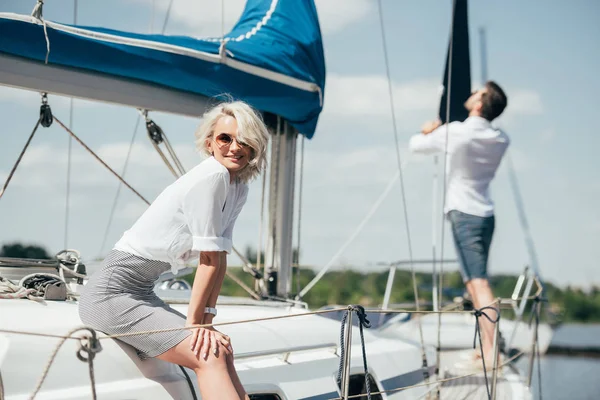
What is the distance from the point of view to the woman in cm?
231

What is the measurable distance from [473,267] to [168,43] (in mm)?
2374

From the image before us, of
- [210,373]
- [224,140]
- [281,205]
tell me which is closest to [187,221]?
[224,140]

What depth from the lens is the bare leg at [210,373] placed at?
2.26m

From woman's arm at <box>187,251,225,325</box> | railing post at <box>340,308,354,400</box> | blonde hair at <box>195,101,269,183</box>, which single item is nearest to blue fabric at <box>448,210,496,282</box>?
railing post at <box>340,308,354,400</box>

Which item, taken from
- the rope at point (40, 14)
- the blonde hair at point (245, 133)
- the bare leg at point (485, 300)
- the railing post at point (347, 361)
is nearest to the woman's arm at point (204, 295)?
the blonde hair at point (245, 133)

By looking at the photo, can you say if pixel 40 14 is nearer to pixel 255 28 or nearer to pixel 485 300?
pixel 255 28

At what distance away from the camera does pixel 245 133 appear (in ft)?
8.14

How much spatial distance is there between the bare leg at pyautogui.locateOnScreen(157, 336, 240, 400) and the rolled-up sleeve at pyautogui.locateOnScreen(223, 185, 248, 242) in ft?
1.27

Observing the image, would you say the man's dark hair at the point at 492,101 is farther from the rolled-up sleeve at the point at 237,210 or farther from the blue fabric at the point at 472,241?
the rolled-up sleeve at the point at 237,210

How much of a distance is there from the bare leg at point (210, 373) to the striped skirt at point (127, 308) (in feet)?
0.14

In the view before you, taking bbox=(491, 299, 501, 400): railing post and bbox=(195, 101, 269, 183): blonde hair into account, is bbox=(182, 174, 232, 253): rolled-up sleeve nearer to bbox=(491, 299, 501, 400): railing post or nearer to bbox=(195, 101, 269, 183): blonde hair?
bbox=(195, 101, 269, 183): blonde hair

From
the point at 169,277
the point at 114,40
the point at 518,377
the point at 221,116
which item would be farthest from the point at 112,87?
the point at 518,377

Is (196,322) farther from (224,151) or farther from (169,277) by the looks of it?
(169,277)

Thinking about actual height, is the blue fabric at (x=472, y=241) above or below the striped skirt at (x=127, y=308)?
above
